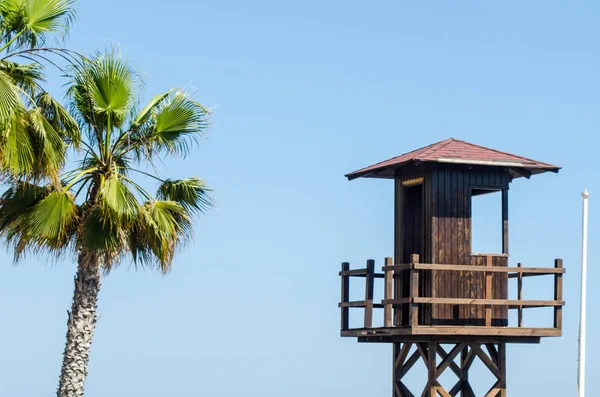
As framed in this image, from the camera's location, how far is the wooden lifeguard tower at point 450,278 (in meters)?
22.6

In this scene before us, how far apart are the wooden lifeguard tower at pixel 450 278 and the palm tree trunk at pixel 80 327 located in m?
5.05

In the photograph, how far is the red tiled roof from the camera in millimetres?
23000

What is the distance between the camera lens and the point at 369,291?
23188 millimetres

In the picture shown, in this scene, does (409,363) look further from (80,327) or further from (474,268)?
(80,327)

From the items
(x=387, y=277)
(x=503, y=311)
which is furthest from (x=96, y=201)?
(x=503, y=311)

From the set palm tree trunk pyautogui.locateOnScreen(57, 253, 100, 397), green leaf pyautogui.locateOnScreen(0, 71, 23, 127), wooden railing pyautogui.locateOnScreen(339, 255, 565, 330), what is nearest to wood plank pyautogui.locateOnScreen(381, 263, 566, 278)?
wooden railing pyautogui.locateOnScreen(339, 255, 565, 330)

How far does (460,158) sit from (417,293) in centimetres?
282

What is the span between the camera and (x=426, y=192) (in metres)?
23.2

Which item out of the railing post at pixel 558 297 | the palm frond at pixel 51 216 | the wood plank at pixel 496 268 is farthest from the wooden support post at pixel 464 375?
the palm frond at pixel 51 216

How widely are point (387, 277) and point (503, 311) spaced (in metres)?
2.29

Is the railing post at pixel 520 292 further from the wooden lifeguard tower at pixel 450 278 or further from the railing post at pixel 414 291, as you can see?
the railing post at pixel 414 291

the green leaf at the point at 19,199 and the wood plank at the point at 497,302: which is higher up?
the green leaf at the point at 19,199

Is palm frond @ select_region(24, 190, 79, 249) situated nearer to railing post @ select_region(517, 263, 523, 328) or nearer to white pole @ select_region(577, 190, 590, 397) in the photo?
railing post @ select_region(517, 263, 523, 328)

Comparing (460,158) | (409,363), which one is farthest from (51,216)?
(409,363)
